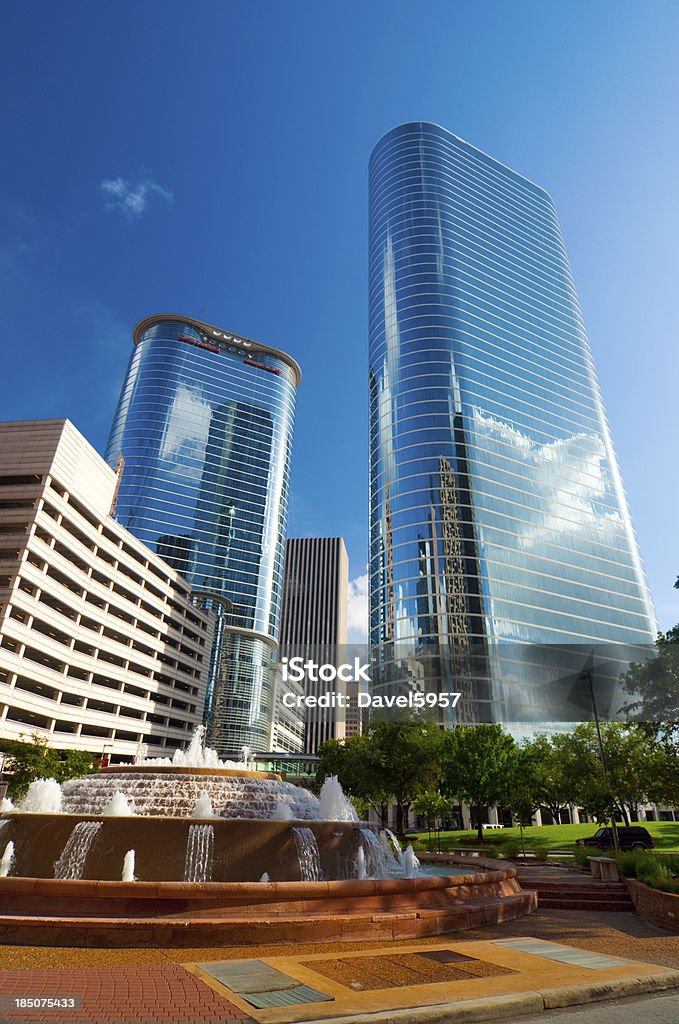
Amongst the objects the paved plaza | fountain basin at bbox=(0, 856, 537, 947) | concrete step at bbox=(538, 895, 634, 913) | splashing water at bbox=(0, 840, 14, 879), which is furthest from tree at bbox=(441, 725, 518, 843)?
splashing water at bbox=(0, 840, 14, 879)

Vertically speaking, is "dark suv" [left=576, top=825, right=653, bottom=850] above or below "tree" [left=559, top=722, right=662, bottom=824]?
below

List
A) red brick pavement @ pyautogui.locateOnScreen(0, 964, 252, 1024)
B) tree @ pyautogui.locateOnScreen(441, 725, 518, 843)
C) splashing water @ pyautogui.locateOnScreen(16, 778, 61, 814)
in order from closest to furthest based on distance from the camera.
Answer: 1. red brick pavement @ pyautogui.locateOnScreen(0, 964, 252, 1024)
2. splashing water @ pyautogui.locateOnScreen(16, 778, 61, 814)
3. tree @ pyautogui.locateOnScreen(441, 725, 518, 843)

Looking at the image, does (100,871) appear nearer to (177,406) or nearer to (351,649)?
(177,406)

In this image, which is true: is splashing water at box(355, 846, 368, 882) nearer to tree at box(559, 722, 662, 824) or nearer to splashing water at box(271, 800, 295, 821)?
splashing water at box(271, 800, 295, 821)

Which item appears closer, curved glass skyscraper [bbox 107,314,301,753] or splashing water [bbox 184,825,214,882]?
splashing water [bbox 184,825,214,882]

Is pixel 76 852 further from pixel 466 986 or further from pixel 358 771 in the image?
pixel 358 771

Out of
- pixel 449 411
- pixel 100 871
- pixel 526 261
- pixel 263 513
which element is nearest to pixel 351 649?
pixel 263 513

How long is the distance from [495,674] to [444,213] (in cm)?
12024

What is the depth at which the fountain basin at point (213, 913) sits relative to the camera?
9.38 metres

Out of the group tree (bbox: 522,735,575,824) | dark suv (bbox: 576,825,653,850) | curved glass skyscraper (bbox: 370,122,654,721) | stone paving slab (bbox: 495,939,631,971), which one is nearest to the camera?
stone paving slab (bbox: 495,939,631,971)

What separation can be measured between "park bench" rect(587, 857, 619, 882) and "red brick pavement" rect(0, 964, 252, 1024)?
16770 millimetres

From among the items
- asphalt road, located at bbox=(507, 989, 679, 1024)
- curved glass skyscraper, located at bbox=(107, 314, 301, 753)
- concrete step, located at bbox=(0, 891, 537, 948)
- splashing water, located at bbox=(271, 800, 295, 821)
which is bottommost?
asphalt road, located at bbox=(507, 989, 679, 1024)

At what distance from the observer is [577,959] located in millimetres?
9031

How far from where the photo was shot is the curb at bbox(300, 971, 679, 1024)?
5.98 meters
